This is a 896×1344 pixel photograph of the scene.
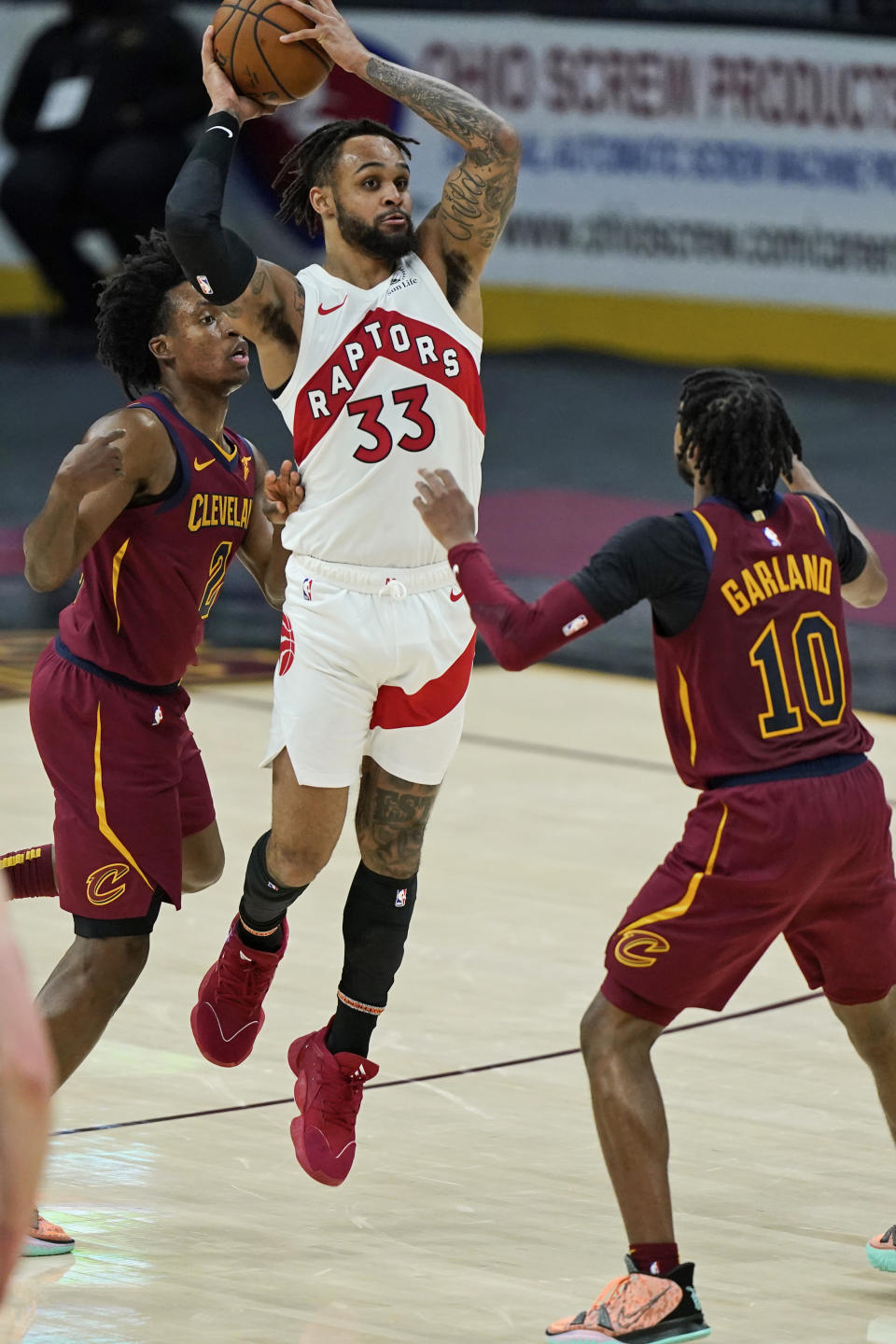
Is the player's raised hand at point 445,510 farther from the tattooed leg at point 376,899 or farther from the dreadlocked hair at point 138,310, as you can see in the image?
the dreadlocked hair at point 138,310

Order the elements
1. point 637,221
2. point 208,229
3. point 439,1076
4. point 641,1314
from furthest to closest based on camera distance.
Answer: point 637,221 < point 439,1076 < point 208,229 < point 641,1314

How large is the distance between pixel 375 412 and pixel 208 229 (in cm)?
55

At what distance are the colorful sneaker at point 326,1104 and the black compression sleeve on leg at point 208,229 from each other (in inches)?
67.5

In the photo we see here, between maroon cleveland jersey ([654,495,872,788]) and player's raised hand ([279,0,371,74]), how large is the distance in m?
1.40

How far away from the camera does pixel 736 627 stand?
4.33 m

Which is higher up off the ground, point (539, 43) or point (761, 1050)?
point (539, 43)

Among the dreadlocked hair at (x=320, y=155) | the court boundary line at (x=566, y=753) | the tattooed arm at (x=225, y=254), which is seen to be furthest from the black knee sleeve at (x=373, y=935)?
the court boundary line at (x=566, y=753)

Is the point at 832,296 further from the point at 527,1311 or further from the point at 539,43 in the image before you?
the point at 527,1311

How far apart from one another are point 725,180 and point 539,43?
1.86 metres

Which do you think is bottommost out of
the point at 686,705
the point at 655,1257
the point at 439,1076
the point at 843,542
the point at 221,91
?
the point at 439,1076

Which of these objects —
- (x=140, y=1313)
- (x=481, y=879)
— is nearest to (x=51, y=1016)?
(x=140, y=1313)

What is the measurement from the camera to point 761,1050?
6.18m

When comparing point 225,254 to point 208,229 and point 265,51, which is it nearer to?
point 208,229

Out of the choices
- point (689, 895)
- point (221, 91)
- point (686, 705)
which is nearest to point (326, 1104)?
point (689, 895)
